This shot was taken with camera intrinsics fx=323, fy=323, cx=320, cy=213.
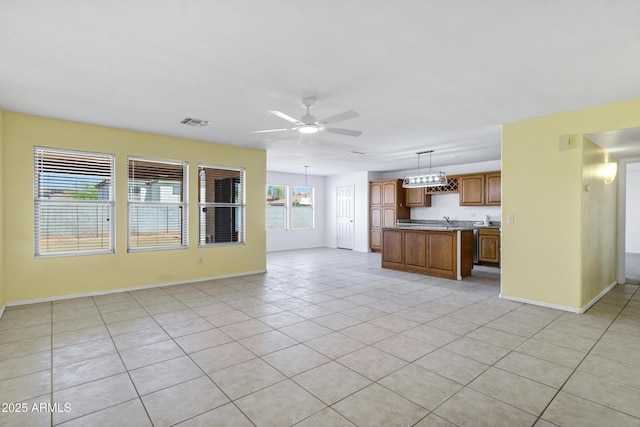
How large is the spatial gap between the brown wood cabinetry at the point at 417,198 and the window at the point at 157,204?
6.39 meters

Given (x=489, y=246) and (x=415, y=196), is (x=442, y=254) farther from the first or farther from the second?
(x=415, y=196)

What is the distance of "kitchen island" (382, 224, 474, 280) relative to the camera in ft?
19.5

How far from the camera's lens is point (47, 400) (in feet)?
6.96

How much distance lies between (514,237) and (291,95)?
356cm

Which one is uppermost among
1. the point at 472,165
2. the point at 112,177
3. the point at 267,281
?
the point at 472,165

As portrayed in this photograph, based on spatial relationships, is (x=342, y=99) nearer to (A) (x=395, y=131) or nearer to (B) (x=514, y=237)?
(A) (x=395, y=131)

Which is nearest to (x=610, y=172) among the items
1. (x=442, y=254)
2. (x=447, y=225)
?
(x=442, y=254)

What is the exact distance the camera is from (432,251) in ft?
20.5

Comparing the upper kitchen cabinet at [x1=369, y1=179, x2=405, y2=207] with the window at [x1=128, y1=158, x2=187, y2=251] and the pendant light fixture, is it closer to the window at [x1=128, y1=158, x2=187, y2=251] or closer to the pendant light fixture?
the pendant light fixture

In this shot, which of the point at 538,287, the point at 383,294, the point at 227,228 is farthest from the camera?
the point at 227,228

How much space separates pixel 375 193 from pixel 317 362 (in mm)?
7830

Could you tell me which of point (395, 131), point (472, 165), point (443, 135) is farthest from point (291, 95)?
point (472, 165)

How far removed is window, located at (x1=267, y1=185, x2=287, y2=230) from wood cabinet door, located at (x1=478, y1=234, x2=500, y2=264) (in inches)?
224

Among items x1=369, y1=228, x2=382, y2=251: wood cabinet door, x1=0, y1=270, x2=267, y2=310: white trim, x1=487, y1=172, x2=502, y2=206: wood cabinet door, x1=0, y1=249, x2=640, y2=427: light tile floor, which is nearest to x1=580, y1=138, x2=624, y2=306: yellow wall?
x1=0, y1=249, x2=640, y2=427: light tile floor
